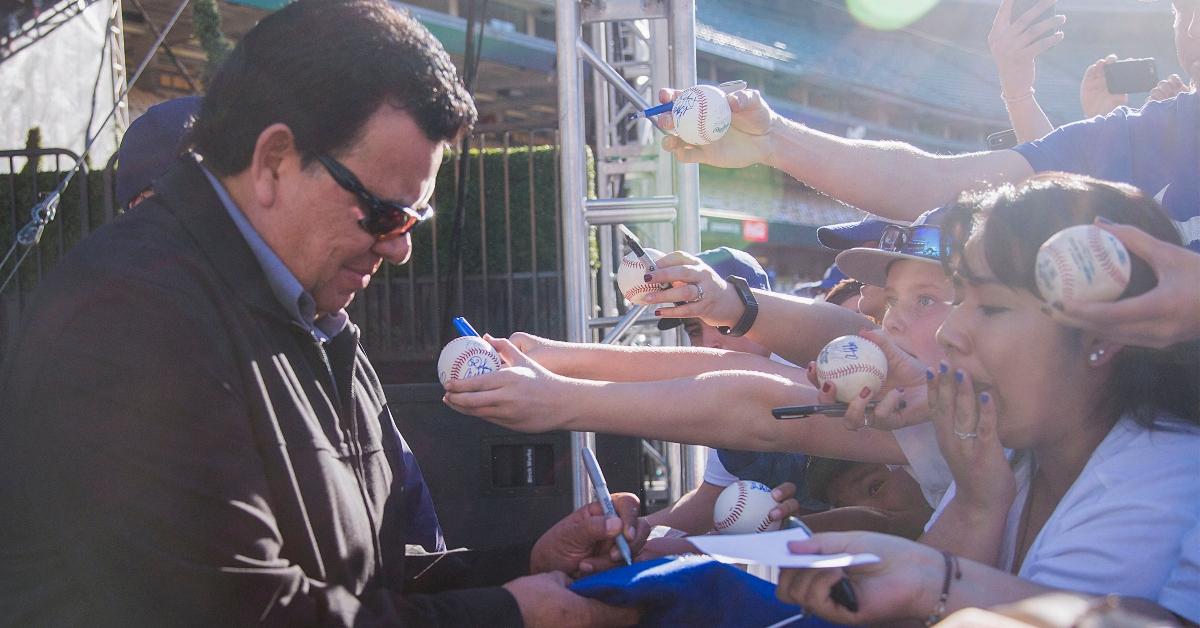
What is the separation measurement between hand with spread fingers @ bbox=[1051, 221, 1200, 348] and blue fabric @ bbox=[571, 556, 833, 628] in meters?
0.82

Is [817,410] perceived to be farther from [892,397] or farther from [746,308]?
[746,308]

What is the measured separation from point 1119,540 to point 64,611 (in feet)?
6.12

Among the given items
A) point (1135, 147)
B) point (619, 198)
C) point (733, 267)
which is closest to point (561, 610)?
point (1135, 147)

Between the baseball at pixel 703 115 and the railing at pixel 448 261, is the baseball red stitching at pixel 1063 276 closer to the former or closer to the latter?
the baseball at pixel 703 115

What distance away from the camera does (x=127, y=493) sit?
63.1 inches

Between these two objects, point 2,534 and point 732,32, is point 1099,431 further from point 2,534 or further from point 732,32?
point 732,32

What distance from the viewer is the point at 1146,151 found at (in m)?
2.71

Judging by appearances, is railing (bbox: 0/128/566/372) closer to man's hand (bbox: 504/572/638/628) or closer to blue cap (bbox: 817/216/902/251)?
blue cap (bbox: 817/216/902/251)

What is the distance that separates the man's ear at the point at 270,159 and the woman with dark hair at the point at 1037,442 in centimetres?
126

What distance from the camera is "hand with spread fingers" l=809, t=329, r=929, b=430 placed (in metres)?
2.27

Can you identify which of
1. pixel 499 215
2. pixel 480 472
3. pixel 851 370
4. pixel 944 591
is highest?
pixel 499 215

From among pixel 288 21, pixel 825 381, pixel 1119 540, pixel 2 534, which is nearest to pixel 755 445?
pixel 825 381

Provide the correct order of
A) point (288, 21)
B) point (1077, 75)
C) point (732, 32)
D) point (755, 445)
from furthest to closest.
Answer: point (1077, 75)
point (732, 32)
point (755, 445)
point (288, 21)

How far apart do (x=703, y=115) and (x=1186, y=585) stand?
188 centimetres
